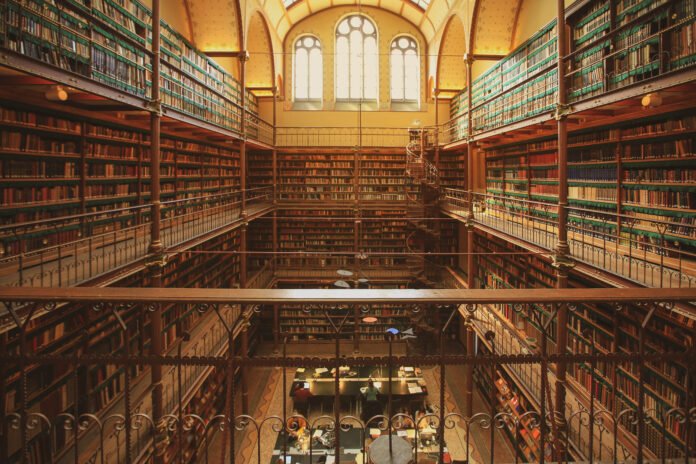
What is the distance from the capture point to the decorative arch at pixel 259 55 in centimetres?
1134

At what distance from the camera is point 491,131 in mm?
7488

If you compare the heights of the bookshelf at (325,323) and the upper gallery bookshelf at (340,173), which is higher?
the upper gallery bookshelf at (340,173)

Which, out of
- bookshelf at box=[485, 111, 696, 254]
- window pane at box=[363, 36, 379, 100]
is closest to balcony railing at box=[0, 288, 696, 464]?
bookshelf at box=[485, 111, 696, 254]

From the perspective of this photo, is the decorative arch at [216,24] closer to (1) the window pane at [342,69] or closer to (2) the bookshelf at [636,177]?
(1) the window pane at [342,69]

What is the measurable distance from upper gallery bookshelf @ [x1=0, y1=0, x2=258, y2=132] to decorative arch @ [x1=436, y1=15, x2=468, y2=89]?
583 cm

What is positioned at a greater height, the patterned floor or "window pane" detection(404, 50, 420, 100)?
"window pane" detection(404, 50, 420, 100)

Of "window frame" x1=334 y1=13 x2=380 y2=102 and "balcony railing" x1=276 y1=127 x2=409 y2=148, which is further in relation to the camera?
"window frame" x1=334 y1=13 x2=380 y2=102

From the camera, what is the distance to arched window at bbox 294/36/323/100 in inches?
527

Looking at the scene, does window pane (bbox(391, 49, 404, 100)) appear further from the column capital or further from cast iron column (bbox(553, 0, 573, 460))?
the column capital

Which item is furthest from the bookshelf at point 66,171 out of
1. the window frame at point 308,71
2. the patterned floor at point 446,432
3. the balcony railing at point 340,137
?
the window frame at point 308,71

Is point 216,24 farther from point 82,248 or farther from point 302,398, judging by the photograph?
point 302,398

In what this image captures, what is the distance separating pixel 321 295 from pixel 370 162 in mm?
11015

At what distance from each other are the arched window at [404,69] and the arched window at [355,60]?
0.57 m

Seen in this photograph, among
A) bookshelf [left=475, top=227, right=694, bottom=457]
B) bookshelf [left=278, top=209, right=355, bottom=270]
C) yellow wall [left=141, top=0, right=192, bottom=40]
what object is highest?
yellow wall [left=141, top=0, right=192, bottom=40]
